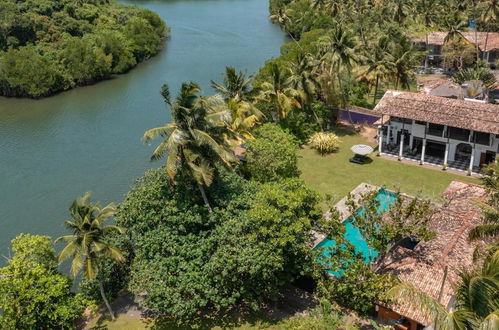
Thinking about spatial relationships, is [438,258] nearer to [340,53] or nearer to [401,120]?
[401,120]

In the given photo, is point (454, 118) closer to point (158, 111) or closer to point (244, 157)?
point (244, 157)

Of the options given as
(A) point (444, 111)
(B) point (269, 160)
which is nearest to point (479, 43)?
(A) point (444, 111)

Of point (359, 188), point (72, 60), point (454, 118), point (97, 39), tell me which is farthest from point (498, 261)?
point (97, 39)

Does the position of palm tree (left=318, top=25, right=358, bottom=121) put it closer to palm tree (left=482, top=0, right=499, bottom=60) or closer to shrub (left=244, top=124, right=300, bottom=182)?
shrub (left=244, top=124, right=300, bottom=182)

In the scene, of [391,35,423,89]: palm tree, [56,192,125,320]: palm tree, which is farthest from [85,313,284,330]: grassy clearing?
[391,35,423,89]: palm tree

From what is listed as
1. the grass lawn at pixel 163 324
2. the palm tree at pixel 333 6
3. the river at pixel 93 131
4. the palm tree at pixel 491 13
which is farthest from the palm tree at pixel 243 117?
the palm tree at pixel 333 6

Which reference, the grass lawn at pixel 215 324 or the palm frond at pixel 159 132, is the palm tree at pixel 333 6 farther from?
the grass lawn at pixel 215 324
